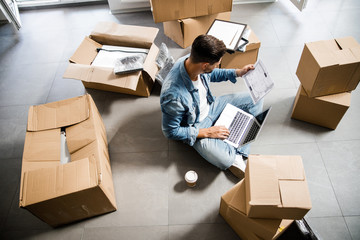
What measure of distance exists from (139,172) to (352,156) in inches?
61.4

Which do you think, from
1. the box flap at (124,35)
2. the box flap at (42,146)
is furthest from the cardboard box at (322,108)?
the box flap at (42,146)

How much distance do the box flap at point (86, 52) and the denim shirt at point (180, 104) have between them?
1040mm

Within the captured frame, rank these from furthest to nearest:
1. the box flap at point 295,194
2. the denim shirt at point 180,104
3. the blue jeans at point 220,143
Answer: the blue jeans at point 220,143 → the denim shirt at point 180,104 → the box flap at point 295,194

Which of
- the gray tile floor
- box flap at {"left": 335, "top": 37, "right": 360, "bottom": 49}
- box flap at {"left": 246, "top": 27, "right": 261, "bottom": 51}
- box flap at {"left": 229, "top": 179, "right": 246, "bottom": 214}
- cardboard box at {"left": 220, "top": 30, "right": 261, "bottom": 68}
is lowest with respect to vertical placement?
the gray tile floor

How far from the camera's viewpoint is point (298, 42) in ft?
8.77

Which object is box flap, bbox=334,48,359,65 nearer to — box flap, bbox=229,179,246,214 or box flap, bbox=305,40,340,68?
box flap, bbox=305,40,340,68

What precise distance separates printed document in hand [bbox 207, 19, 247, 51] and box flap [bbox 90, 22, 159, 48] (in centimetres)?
56

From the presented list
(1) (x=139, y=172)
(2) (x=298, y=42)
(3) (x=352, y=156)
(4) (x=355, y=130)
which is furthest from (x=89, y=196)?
(2) (x=298, y=42)

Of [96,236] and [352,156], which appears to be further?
[352,156]

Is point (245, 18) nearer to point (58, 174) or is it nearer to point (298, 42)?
point (298, 42)

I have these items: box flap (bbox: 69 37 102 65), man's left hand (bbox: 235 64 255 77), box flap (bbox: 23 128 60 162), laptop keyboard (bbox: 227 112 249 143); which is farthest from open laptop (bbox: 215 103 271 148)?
box flap (bbox: 69 37 102 65)

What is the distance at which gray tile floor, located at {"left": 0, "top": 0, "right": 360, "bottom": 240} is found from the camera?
167cm

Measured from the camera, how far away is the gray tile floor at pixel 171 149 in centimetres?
167

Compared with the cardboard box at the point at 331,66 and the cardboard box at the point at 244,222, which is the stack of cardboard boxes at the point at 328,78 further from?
the cardboard box at the point at 244,222
